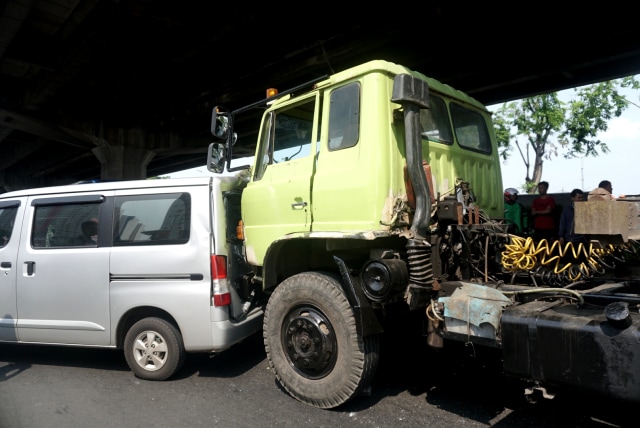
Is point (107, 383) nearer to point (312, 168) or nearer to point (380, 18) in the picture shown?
point (312, 168)

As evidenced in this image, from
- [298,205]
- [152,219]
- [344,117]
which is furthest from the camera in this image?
[152,219]

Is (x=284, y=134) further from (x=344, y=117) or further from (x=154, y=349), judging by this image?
(x=154, y=349)

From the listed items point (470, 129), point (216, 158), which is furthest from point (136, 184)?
point (470, 129)

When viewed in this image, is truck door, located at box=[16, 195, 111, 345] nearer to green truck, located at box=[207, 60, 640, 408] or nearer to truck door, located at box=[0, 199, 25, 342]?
truck door, located at box=[0, 199, 25, 342]

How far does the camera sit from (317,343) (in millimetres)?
3758

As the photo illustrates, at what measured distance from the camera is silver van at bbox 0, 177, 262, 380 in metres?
4.34

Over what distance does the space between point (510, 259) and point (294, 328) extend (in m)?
1.90

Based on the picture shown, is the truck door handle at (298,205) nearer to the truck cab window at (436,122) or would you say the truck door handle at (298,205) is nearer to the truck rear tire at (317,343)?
the truck rear tire at (317,343)

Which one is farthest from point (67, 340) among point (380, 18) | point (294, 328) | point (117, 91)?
point (117, 91)

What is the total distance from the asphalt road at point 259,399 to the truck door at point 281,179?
4.23 ft

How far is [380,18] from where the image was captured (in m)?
9.36

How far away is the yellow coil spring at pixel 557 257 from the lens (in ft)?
11.6

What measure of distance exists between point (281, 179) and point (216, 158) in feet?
3.36

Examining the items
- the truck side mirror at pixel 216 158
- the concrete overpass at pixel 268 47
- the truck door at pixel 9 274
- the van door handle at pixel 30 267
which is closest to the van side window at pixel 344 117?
the truck side mirror at pixel 216 158
